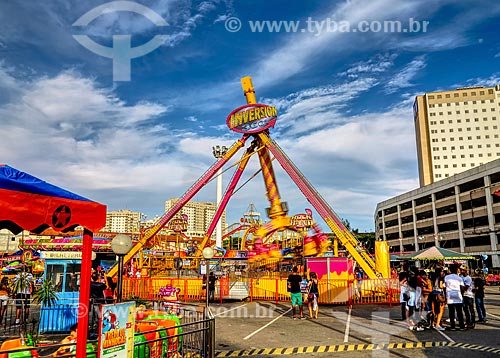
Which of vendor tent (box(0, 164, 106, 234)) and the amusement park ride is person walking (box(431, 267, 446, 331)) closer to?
vendor tent (box(0, 164, 106, 234))

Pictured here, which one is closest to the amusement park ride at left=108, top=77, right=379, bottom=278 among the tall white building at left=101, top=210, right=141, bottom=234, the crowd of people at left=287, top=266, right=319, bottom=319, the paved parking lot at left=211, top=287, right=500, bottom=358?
the crowd of people at left=287, top=266, right=319, bottom=319

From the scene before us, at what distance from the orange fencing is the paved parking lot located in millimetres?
2598

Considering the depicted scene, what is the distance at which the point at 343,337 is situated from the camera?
407 inches

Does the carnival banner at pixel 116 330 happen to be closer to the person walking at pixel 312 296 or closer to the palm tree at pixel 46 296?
the palm tree at pixel 46 296

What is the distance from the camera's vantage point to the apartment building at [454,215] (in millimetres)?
50156

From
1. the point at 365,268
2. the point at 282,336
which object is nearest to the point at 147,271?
the point at 365,268

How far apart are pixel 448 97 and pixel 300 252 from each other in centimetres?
9239

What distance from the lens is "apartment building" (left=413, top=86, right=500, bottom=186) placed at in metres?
103

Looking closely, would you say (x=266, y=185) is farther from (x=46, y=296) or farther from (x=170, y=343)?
(x=170, y=343)

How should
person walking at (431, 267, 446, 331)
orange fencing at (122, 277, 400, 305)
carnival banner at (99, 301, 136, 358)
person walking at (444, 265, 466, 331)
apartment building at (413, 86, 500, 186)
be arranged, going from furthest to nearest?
apartment building at (413, 86, 500, 186)
orange fencing at (122, 277, 400, 305)
person walking at (431, 267, 446, 331)
person walking at (444, 265, 466, 331)
carnival banner at (99, 301, 136, 358)

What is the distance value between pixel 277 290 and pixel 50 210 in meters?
14.7

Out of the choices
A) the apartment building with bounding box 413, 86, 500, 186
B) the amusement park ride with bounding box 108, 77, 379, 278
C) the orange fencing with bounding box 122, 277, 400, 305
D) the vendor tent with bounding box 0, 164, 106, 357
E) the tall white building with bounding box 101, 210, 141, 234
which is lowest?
the orange fencing with bounding box 122, 277, 400, 305

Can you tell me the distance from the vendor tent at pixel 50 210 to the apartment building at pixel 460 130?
364 ft

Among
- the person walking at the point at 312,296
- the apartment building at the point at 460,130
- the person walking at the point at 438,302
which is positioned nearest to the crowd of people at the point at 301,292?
the person walking at the point at 312,296
